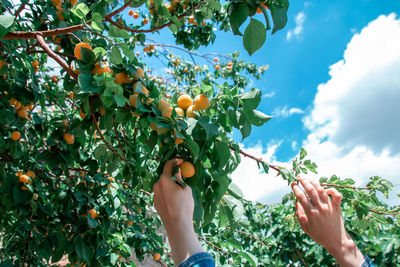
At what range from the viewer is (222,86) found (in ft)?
2.85

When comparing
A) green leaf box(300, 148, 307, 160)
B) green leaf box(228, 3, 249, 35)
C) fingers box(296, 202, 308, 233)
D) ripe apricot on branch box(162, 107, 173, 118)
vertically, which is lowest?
fingers box(296, 202, 308, 233)

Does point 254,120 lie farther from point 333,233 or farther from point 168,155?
point 333,233

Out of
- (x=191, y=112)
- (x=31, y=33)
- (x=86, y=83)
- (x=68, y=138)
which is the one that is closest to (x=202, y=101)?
(x=191, y=112)

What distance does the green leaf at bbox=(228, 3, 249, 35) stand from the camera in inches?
30.8

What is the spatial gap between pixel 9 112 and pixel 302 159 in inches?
63.2

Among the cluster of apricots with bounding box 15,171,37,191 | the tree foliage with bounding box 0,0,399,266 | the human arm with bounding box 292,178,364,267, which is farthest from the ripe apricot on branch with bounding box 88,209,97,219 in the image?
the human arm with bounding box 292,178,364,267

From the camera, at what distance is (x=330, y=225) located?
1.02 meters

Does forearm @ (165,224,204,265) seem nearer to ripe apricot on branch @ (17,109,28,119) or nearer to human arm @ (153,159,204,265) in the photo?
human arm @ (153,159,204,265)

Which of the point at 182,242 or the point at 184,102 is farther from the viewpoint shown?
the point at 184,102

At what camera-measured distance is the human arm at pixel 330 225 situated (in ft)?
3.34

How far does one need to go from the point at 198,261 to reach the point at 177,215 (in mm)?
124

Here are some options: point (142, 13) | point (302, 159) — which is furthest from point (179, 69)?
point (302, 159)

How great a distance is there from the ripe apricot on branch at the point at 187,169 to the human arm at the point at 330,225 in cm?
51

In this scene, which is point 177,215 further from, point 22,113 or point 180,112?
point 22,113
